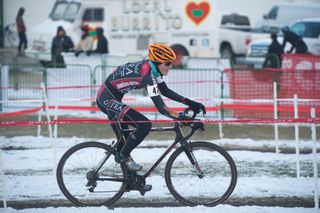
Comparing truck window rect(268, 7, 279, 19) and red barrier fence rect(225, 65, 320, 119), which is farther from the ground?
truck window rect(268, 7, 279, 19)

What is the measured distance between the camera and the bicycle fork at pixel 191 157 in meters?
8.10

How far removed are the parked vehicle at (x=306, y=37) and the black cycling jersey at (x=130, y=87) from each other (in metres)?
16.7

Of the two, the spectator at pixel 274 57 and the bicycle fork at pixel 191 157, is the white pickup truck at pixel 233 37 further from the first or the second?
the bicycle fork at pixel 191 157

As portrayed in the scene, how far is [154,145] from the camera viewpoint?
12.9 metres

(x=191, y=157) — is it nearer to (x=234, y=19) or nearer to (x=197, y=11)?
(x=197, y=11)

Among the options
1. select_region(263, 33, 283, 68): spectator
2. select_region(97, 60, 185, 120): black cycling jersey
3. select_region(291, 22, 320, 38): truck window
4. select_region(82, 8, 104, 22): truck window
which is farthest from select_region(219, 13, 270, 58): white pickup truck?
select_region(97, 60, 185, 120): black cycling jersey

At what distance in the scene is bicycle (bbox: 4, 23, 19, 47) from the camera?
103 ft

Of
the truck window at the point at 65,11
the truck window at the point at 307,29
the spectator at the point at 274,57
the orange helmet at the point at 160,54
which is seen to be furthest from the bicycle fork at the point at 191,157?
the truck window at the point at 65,11

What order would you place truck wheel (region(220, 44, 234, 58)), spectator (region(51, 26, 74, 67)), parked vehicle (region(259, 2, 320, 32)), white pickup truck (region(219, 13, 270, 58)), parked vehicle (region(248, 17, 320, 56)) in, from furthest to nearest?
parked vehicle (region(259, 2, 320, 32)), truck wheel (region(220, 44, 234, 58)), white pickup truck (region(219, 13, 270, 58)), parked vehicle (region(248, 17, 320, 56)), spectator (region(51, 26, 74, 67))

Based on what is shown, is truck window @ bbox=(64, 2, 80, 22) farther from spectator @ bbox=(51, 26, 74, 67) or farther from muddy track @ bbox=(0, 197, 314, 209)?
muddy track @ bbox=(0, 197, 314, 209)

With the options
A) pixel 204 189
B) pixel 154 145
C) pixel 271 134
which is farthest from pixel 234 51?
pixel 204 189

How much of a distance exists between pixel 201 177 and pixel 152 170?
55 centimetres

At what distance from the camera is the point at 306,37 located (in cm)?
2492

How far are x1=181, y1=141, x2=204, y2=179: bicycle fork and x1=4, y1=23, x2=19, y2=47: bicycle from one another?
79.7 feet
